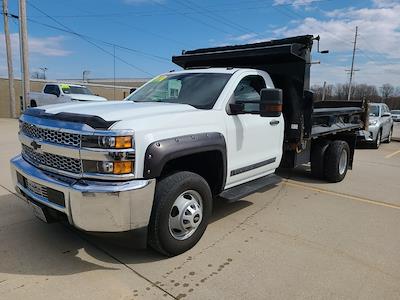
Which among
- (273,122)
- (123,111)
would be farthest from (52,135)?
(273,122)

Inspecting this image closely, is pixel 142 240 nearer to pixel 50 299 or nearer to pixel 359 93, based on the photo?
pixel 50 299

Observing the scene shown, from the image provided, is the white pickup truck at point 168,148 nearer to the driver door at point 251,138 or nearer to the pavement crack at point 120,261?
the driver door at point 251,138

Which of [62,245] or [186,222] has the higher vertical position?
[186,222]

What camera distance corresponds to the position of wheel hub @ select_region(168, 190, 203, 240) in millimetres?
3730

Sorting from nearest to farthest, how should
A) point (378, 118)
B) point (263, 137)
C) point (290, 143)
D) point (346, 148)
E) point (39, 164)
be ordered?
point (39, 164), point (263, 137), point (290, 143), point (346, 148), point (378, 118)

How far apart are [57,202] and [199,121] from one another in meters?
1.60

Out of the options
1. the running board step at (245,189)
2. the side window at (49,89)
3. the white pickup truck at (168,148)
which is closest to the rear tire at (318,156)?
the white pickup truck at (168,148)

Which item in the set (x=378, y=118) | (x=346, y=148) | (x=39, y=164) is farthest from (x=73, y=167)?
(x=378, y=118)

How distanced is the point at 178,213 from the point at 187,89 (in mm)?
1744

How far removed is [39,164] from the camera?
3715 millimetres

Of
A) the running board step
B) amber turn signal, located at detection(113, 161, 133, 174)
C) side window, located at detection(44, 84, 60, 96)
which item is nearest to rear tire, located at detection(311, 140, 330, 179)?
→ the running board step

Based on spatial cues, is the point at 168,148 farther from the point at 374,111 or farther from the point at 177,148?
the point at 374,111

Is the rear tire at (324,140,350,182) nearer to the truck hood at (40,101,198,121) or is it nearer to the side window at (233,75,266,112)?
the side window at (233,75,266,112)

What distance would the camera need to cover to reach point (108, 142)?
124 inches
